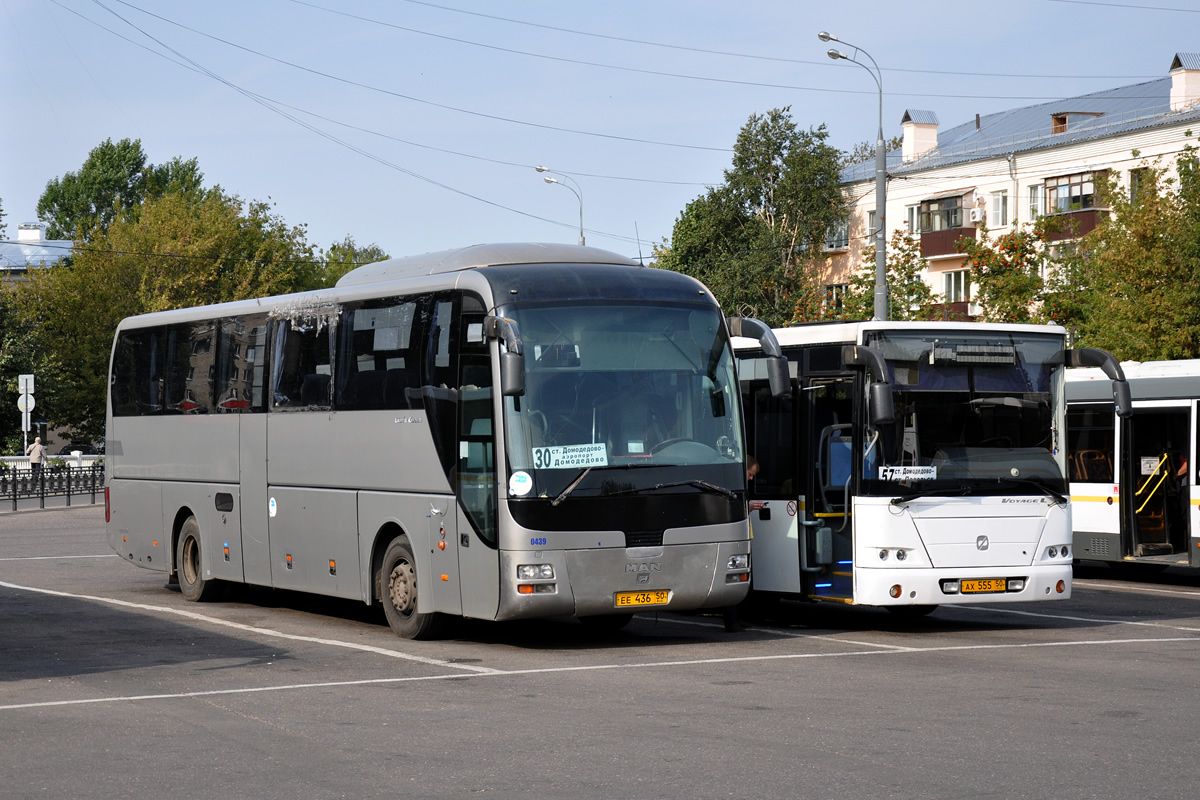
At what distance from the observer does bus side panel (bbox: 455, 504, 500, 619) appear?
529 inches

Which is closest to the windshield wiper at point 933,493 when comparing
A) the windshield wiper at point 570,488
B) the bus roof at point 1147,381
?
the windshield wiper at point 570,488

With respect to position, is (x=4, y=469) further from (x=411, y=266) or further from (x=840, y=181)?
(x=840, y=181)

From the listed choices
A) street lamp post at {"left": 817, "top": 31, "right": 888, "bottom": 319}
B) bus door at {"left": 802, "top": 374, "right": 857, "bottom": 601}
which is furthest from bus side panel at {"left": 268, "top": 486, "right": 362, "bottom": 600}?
street lamp post at {"left": 817, "top": 31, "right": 888, "bottom": 319}

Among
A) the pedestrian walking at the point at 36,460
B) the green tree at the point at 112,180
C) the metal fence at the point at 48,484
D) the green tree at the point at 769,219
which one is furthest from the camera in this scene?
the green tree at the point at 112,180

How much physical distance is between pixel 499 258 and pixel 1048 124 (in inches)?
2203

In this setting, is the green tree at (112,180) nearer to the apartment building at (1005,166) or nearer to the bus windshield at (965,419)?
the apartment building at (1005,166)

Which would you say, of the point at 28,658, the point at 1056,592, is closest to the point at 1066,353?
the point at 1056,592

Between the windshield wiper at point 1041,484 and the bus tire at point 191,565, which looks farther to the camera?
the bus tire at point 191,565

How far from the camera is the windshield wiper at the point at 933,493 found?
1462 cm

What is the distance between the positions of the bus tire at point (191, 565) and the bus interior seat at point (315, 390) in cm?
336

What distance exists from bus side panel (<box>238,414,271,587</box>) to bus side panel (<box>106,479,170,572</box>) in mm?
2271

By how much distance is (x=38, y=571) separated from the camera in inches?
917

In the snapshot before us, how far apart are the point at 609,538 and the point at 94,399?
67655 millimetres

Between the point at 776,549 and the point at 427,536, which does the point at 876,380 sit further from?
the point at 427,536
